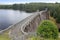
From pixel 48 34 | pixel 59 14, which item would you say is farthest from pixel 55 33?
pixel 59 14

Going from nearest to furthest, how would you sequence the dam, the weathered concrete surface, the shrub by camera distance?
the shrub
the dam
the weathered concrete surface

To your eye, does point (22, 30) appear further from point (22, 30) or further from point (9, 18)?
point (9, 18)

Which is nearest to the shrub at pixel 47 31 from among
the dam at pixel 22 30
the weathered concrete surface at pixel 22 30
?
the dam at pixel 22 30

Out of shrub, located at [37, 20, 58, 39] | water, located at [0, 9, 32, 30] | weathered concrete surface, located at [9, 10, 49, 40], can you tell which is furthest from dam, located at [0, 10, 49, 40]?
→ water, located at [0, 9, 32, 30]

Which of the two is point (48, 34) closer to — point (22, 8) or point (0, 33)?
point (0, 33)

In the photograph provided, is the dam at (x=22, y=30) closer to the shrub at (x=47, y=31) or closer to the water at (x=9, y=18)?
the shrub at (x=47, y=31)

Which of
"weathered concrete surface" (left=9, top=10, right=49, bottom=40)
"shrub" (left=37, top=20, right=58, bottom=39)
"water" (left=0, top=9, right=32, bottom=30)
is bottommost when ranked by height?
"water" (left=0, top=9, right=32, bottom=30)

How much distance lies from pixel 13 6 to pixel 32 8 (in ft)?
84.3

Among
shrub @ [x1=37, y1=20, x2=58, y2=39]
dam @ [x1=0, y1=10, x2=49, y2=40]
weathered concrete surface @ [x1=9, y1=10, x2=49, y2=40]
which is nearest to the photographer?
shrub @ [x1=37, y1=20, x2=58, y2=39]

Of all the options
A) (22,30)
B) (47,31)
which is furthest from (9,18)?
(47,31)

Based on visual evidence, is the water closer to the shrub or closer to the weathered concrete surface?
the weathered concrete surface

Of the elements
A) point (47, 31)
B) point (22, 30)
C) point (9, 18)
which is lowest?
point (9, 18)

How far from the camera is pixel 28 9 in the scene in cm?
12225

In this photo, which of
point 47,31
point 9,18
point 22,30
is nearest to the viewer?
point 47,31
